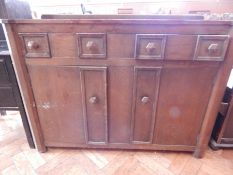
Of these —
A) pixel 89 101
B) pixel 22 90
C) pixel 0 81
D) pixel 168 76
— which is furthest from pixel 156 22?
pixel 0 81

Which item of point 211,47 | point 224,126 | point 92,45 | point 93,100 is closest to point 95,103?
point 93,100

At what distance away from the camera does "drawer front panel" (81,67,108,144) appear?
2.75 ft

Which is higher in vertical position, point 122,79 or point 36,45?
point 36,45

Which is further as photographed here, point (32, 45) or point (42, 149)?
point (42, 149)

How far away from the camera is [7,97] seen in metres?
0.99

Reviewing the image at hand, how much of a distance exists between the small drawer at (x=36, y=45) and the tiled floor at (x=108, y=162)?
66 cm

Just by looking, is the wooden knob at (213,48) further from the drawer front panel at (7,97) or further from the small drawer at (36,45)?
the drawer front panel at (7,97)

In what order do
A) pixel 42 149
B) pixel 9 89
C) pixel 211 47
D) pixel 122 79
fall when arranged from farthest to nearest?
1. pixel 42 149
2. pixel 9 89
3. pixel 122 79
4. pixel 211 47

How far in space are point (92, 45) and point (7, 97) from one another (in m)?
0.64

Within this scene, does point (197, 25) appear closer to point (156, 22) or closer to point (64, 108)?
point (156, 22)

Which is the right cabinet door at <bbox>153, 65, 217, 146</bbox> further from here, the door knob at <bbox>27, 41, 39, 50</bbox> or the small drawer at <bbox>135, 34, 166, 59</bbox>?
the door knob at <bbox>27, 41, 39, 50</bbox>

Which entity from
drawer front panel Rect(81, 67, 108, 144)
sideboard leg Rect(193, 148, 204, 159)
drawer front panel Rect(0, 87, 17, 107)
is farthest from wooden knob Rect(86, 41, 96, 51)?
sideboard leg Rect(193, 148, 204, 159)

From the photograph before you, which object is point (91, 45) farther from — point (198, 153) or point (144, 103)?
point (198, 153)

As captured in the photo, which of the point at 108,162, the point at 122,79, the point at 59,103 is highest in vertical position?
the point at 122,79
